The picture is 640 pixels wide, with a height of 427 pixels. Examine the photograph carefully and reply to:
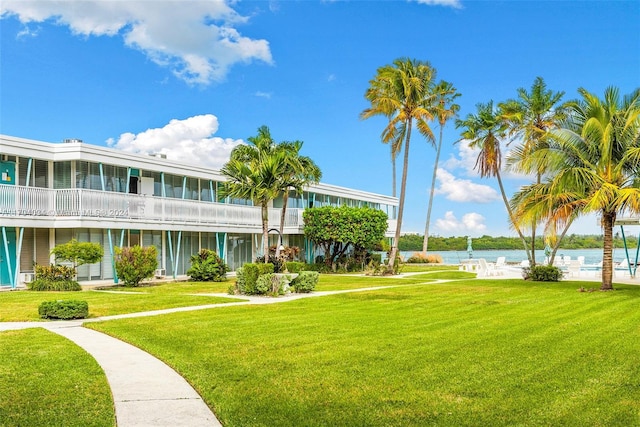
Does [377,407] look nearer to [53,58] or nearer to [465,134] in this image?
[53,58]

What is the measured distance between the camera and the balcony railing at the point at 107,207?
2155 centimetres

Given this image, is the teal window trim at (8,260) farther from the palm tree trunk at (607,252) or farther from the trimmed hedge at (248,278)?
the palm tree trunk at (607,252)

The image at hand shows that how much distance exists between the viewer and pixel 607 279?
22219 millimetres

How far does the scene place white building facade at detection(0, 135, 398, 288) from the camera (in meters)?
22.2

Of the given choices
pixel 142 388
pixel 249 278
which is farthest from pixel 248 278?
pixel 142 388

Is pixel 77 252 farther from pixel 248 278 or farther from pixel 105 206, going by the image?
pixel 248 278

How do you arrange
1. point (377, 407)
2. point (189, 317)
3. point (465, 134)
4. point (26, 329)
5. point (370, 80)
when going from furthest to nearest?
point (370, 80), point (465, 134), point (189, 317), point (26, 329), point (377, 407)

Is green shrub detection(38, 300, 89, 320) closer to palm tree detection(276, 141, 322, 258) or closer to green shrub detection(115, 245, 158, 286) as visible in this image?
green shrub detection(115, 245, 158, 286)

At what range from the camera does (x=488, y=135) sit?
32781mm

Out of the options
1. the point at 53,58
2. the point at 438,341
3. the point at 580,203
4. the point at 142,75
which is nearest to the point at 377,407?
the point at 438,341

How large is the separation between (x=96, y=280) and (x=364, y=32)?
1432cm

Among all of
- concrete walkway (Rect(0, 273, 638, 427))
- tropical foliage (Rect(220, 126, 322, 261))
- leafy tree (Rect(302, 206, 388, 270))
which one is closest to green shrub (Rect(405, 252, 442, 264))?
leafy tree (Rect(302, 206, 388, 270))

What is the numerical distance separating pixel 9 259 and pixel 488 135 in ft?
75.0

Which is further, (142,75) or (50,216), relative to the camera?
(142,75)
